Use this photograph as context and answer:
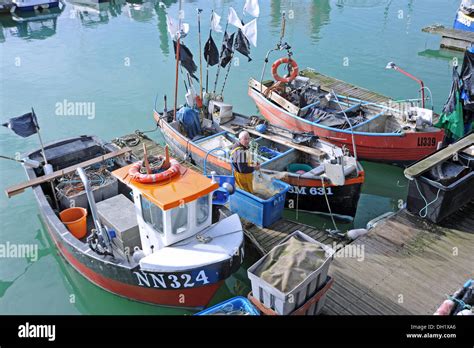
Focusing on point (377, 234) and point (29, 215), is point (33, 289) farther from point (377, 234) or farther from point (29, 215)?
point (377, 234)

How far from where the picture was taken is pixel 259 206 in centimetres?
977

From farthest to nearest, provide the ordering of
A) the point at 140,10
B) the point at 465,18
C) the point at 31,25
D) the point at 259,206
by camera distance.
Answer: the point at 140,10
the point at 31,25
the point at 465,18
the point at 259,206

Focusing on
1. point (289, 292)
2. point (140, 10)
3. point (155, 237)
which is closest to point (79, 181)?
point (155, 237)

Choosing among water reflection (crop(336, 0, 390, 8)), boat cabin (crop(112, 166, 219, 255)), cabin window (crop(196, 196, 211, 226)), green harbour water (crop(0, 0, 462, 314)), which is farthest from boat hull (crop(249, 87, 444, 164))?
water reflection (crop(336, 0, 390, 8))

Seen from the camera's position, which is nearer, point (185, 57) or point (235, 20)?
point (185, 57)

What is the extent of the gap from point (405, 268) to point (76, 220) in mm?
6806

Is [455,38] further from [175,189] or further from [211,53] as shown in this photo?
[175,189]

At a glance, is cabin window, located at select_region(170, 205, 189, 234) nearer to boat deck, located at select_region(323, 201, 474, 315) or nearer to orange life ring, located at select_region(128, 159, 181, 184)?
orange life ring, located at select_region(128, 159, 181, 184)

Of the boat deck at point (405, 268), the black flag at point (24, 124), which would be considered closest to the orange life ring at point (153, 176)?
the boat deck at point (405, 268)

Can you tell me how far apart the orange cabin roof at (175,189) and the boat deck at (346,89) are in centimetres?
1052

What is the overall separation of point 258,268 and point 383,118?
8781mm

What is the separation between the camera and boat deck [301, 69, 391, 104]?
672 inches

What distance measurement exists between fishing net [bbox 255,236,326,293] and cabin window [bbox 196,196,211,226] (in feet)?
5.49

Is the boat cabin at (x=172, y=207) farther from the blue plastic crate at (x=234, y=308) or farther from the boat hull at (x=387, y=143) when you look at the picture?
the boat hull at (x=387, y=143)
